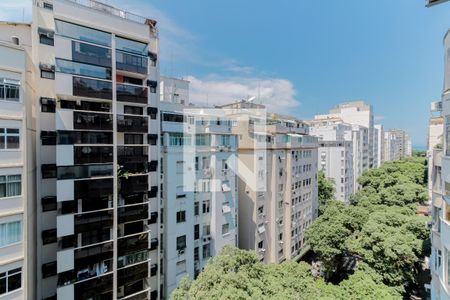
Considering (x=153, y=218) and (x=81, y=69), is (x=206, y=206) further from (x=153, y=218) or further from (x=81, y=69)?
(x=81, y=69)

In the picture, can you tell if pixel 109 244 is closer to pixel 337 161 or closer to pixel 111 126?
pixel 111 126

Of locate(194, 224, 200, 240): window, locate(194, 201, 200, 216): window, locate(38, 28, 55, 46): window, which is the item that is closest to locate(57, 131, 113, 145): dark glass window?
locate(38, 28, 55, 46): window

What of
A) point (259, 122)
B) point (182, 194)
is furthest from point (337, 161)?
point (182, 194)

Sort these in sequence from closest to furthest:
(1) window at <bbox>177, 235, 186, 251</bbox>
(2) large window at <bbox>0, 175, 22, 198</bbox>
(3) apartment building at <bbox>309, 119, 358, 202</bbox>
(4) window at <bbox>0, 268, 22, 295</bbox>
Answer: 1. (4) window at <bbox>0, 268, 22, 295</bbox>
2. (2) large window at <bbox>0, 175, 22, 198</bbox>
3. (1) window at <bbox>177, 235, 186, 251</bbox>
4. (3) apartment building at <bbox>309, 119, 358, 202</bbox>

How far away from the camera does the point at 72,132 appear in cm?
1253

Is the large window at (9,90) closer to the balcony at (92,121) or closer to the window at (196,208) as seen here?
→ the balcony at (92,121)

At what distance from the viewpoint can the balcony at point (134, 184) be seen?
14320mm

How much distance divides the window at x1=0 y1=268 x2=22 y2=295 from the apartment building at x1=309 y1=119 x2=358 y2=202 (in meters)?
46.5

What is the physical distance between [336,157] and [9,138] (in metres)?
48.1

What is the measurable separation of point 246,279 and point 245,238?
39.6 feet

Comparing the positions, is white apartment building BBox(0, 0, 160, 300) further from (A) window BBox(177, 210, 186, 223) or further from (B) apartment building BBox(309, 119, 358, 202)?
(B) apartment building BBox(309, 119, 358, 202)

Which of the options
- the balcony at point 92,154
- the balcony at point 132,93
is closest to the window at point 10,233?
the balcony at point 92,154

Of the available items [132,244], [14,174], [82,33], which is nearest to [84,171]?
[14,174]

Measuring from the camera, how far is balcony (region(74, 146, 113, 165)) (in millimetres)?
12609
